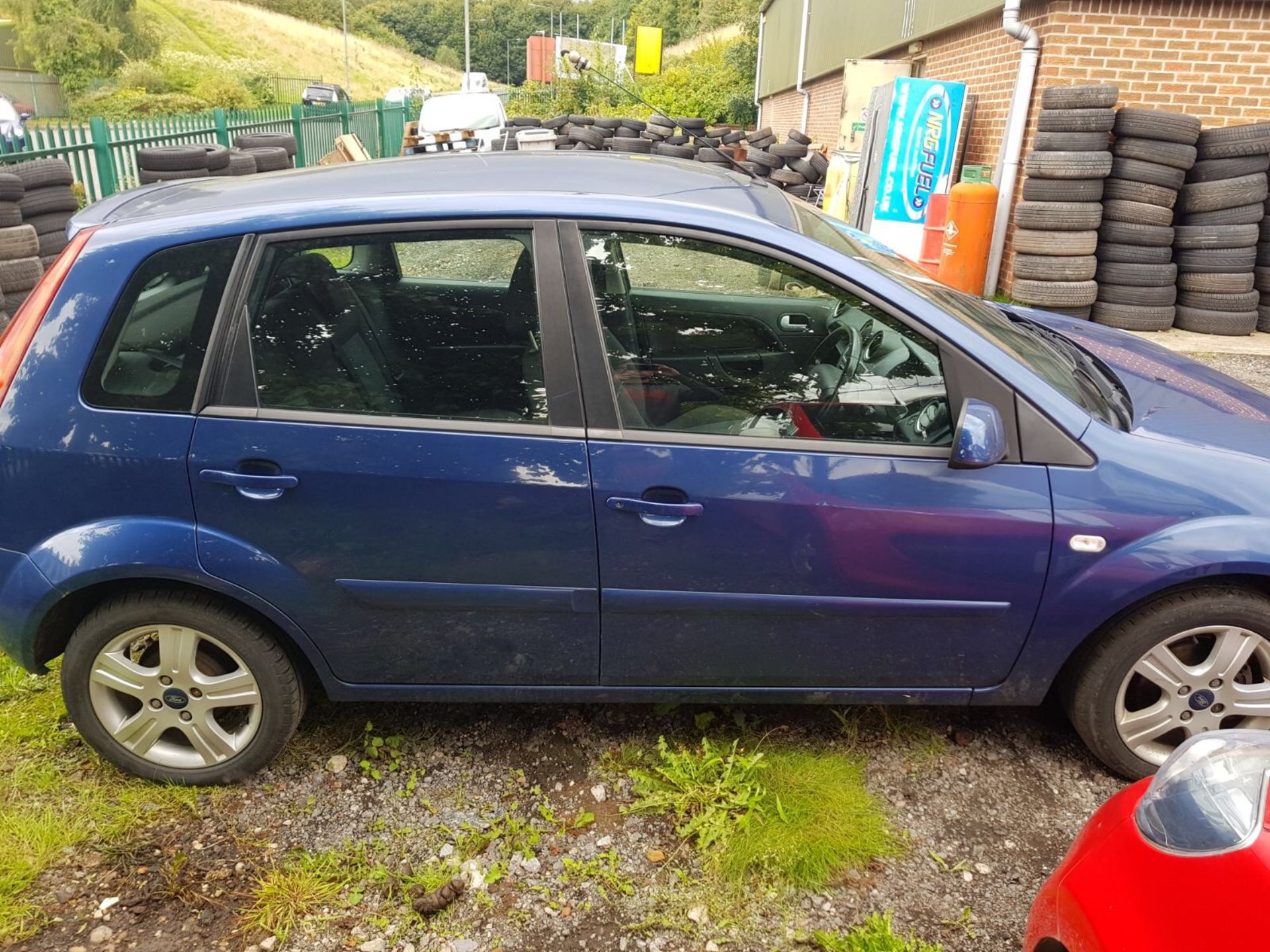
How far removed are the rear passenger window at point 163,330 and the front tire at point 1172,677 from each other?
2.70 metres

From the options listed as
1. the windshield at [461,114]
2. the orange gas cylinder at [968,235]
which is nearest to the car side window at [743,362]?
the orange gas cylinder at [968,235]

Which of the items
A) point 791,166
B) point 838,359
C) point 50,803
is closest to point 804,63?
point 791,166

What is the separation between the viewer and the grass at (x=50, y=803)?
247 centimetres

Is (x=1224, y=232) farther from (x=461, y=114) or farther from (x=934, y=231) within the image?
(x=461, y=114)

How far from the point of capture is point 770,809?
2.73 meters

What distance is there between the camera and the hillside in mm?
69438

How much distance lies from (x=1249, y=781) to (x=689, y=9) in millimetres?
85683

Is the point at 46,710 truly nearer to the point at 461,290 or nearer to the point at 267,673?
the point at 267,673

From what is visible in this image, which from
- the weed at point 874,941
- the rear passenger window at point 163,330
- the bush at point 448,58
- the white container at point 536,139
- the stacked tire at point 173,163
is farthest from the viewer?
the bush at point 448,58

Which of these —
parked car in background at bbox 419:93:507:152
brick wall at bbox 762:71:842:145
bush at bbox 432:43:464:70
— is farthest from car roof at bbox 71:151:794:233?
bush at bbox 432:43:464:70

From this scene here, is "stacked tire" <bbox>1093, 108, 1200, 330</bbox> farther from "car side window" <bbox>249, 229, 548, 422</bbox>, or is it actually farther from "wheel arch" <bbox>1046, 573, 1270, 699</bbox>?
"car side window" <bbox>249, 229, 548, 422</bbox>

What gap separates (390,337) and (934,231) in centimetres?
827

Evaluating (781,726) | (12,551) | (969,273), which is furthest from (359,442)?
(969,273)

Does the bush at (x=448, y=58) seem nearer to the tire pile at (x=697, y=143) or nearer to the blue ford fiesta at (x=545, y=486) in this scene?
the tire pile at (x=697, y=143)
